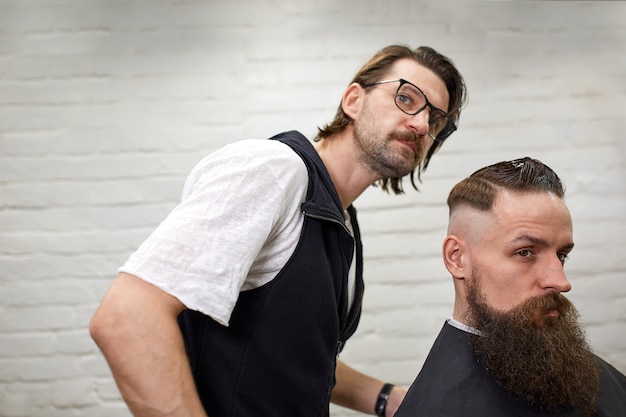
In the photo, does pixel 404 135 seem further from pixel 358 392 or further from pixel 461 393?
pixel 358 392

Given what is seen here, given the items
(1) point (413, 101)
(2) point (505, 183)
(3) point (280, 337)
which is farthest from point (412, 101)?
(3) point (280, 337)

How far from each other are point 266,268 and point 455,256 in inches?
18.3

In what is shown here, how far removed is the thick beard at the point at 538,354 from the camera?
131cm

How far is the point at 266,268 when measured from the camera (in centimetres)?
132

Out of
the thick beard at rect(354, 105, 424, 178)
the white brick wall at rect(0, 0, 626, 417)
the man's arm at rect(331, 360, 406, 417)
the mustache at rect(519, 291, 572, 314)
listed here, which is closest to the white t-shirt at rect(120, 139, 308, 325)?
the thick beard at rect(354, 105, 424, 178)

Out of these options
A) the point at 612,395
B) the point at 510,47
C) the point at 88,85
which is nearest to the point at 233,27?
the point at 88,85

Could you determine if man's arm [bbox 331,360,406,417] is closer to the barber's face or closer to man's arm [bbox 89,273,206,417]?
the barber's face

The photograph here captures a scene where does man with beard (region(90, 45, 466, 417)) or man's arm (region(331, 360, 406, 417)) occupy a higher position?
man with beard (region(90, 45, 466, 417))

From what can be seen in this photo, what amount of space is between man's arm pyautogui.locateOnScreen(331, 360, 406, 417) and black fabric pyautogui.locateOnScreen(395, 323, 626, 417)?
0.43 metres

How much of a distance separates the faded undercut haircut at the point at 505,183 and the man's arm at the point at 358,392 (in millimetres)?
684

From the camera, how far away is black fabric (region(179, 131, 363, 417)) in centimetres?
130

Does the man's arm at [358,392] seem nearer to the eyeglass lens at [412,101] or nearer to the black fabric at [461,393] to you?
the black fabric at [461,393]

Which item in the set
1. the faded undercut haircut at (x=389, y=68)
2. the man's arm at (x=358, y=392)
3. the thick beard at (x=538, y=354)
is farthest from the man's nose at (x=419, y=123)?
the man's arm at (x=358, y=392)

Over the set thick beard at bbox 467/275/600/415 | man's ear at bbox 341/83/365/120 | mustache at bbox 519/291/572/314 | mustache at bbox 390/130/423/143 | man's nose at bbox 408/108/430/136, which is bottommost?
thick beard at bbox 467/275/600/415
